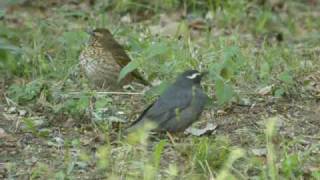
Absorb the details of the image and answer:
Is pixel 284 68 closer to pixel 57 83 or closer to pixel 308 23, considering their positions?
pixel 57 83

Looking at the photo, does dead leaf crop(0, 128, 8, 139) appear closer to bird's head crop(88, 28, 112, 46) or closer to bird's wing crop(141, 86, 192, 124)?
bird's wing crop(141, 86, 192, 124)

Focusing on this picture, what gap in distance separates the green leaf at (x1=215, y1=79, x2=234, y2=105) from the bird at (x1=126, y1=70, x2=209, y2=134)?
208mm

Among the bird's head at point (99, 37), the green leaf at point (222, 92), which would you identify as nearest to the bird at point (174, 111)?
the green leaf at point (222, 92)

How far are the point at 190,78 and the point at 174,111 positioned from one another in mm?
360

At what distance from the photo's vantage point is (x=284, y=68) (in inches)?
349

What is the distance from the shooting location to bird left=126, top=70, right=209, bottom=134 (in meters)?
7.14

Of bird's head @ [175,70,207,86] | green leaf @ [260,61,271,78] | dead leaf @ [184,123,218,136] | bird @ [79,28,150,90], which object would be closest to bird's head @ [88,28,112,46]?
bird @ [79,28,150,90]

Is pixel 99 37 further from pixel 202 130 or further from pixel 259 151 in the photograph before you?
pixel 259 151

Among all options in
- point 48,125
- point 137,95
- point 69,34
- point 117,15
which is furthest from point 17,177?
point 117,15

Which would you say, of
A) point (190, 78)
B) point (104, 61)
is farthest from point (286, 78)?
point (104, 61)

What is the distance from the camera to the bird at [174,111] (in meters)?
7.14

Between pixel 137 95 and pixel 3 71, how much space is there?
50.6 inches

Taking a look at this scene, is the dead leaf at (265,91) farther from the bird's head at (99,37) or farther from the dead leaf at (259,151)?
the bird's head at (99,37)

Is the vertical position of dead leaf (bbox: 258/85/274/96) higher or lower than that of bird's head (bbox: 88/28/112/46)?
lower
